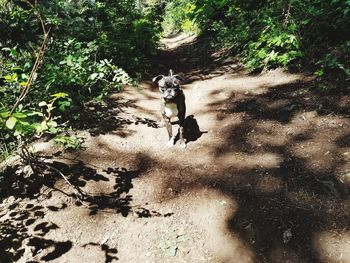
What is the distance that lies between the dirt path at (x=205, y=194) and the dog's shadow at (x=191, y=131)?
0.04m

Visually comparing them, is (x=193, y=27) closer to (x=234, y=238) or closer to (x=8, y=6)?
(x=8, y=6)

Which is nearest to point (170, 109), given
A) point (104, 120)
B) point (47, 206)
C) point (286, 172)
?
point (104, 120)

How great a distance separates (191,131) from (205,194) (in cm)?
217

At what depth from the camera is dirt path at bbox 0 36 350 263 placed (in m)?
3.46

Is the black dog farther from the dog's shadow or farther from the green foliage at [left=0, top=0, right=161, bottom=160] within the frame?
the green foliage at [left=0, top=0, right=161, bottom=160]

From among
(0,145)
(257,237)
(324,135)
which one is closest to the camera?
(257,237)

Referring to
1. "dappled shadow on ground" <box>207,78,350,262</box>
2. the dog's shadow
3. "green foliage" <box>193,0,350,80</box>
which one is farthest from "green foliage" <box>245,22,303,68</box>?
the dog's shadow

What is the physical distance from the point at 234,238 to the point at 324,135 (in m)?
2.50

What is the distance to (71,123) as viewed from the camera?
619 centimetres

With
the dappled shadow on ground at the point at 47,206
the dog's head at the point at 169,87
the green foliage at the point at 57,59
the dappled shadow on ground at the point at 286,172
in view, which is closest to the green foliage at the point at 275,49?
the dappled shadow on ground at the point at 286,172

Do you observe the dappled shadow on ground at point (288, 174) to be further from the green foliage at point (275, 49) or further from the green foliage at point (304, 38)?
the green foliage at point (275, 49)

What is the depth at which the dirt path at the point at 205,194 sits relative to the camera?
11.4ft

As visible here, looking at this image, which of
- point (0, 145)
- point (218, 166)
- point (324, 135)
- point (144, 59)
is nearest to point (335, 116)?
point (324, 135)

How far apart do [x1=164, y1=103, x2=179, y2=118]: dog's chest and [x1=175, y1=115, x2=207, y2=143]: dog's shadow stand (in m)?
0.84
